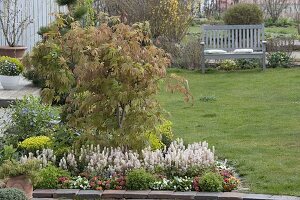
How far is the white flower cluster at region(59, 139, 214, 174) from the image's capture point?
28.2 ft

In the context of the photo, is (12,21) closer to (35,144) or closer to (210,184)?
(35,144)

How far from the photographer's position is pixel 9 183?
7594 mm

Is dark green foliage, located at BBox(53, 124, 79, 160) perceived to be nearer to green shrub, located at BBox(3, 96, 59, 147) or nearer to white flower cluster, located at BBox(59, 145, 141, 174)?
white flower cluster, located at BBox(59, 145, 141, 174)

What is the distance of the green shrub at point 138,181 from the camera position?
8.23 m

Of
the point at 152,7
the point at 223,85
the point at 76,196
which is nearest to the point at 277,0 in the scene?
the point at 152,7

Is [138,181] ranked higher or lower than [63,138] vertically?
lower

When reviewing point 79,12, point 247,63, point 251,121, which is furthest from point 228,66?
point 251,121

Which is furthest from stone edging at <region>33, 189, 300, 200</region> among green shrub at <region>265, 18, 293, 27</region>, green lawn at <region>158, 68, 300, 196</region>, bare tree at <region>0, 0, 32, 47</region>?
green shrub at <region>265, 18, 293, 27</region>

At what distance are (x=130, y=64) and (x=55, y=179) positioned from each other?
1472 millimetres

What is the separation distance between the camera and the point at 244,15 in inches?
918

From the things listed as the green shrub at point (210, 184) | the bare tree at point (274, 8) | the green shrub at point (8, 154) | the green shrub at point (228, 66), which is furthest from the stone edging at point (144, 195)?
the bare tree at point (274, 8)

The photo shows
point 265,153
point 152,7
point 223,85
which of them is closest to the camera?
point 265,153

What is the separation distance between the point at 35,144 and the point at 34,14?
12864 millimetres

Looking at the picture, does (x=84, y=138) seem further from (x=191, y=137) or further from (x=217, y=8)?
(x=217, y=8)
